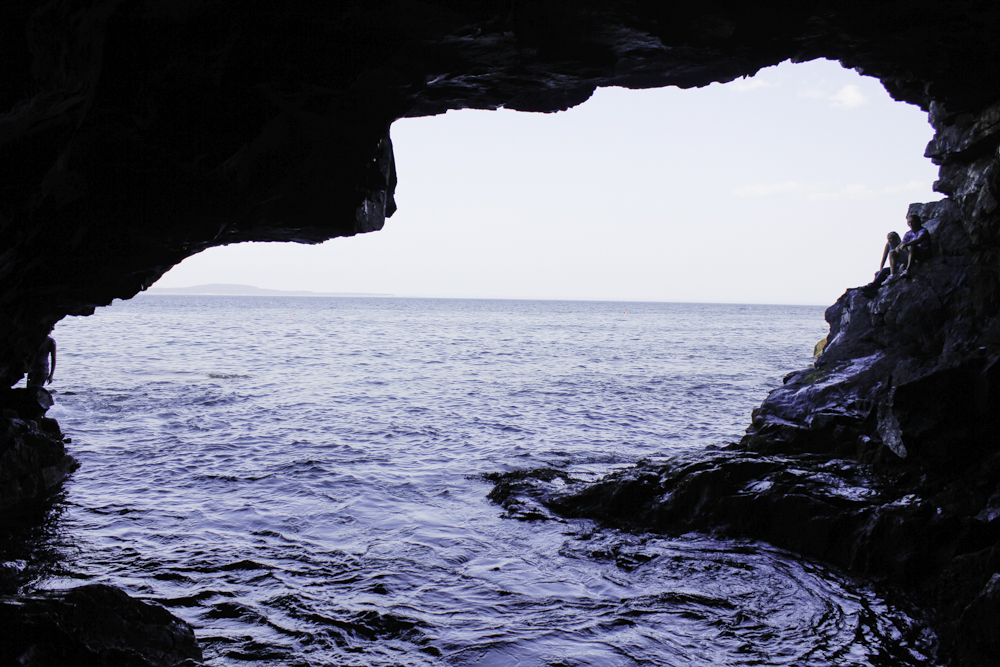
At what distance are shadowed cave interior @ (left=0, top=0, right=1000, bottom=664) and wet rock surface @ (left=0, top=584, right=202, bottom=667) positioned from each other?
7.9 inches

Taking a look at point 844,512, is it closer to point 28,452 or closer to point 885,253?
point 885,253

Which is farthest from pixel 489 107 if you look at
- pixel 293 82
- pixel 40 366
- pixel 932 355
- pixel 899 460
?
pixel 40 366

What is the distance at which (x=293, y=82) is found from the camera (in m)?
7.91

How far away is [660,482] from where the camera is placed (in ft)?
35.1

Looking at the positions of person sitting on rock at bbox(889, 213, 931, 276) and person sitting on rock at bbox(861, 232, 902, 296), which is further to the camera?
person sitting on rock at bbox(861, 232, 902, 296)

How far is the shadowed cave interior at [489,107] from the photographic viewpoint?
6.65 meters

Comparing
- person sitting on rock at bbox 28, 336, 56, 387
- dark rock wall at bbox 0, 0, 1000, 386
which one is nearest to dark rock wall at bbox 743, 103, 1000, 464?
dark rock wall at bbox 0, 0, 1000, 386

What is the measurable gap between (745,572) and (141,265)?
1125 cm

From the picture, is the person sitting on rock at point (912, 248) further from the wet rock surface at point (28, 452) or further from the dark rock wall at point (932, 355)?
the wet rock surface at point (28, 452)

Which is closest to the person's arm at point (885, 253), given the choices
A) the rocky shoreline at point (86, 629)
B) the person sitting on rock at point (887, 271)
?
the person sitting on rock at point (887, 271)

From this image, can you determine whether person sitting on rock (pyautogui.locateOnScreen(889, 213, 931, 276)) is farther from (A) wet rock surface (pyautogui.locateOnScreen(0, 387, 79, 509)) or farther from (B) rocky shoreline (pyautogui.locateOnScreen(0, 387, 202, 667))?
(A) wet rock surface (pyautogui.locateOnScreen(0, 387, 79, 509))

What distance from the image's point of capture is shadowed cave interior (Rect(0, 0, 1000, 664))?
665cm

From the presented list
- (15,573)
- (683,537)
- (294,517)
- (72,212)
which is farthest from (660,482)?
(72,212)

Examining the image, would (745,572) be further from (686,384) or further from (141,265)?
(686,384)
